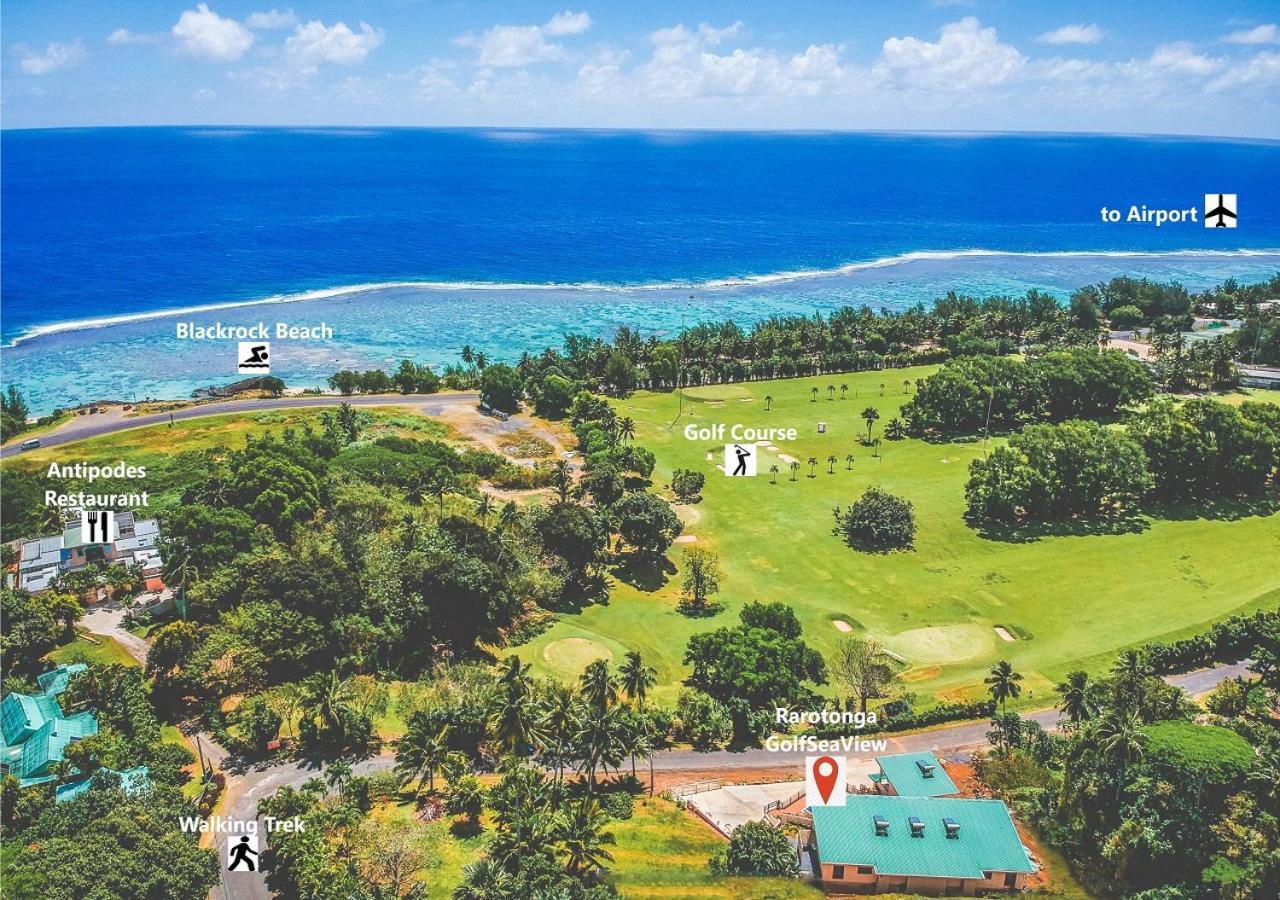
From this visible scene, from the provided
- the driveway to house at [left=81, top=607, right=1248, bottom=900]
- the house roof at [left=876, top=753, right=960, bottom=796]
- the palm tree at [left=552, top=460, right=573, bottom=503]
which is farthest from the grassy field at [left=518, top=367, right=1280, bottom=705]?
the palm tree at [left=552, top=460, right=573, bottom=503]

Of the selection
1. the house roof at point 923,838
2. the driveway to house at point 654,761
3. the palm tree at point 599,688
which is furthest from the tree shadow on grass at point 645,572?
the house roof at point 923,838

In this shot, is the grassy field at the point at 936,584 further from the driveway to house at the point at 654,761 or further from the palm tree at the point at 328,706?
the palm tree at the point at 328,706

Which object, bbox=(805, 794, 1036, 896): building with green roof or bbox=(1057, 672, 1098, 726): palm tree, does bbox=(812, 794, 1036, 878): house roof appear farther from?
bbox=(1057, 672, 1098, 726): palm tree

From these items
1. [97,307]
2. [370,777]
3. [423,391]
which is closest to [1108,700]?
[370,777]

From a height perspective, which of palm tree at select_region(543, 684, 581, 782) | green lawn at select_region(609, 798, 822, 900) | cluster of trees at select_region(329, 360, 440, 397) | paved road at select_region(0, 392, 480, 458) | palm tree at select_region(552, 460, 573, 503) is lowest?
green lawn at select_region(609, 798, 822, 900)

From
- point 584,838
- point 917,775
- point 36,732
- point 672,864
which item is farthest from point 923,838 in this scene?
point 36,732
